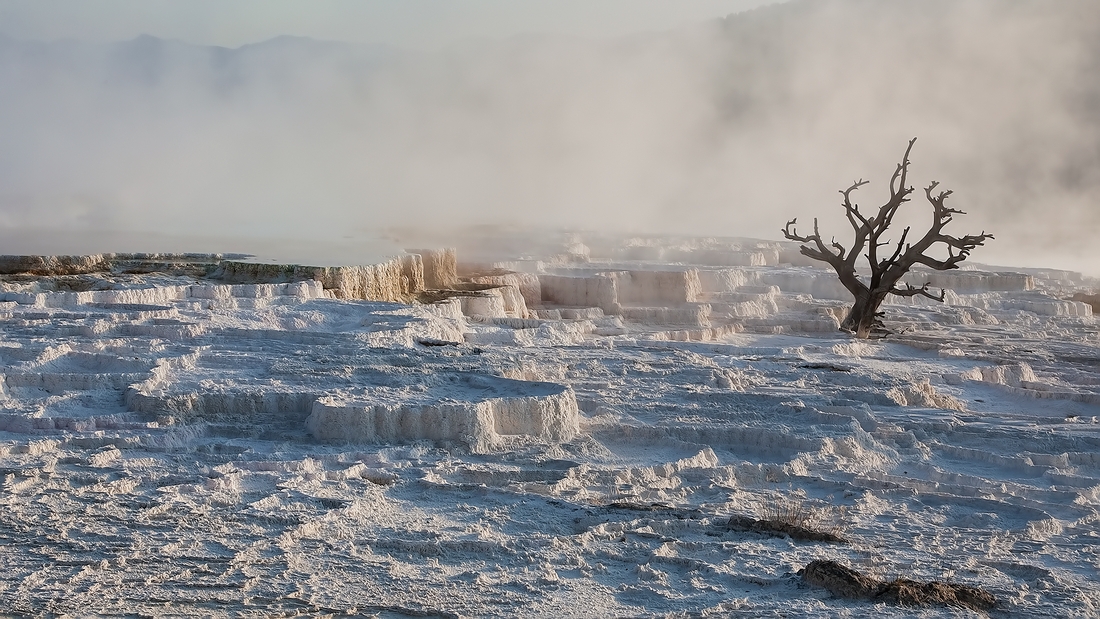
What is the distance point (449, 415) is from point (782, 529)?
1.60 m

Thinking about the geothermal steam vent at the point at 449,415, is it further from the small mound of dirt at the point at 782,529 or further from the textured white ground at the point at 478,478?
the small mound of dirt at the point at 782,529

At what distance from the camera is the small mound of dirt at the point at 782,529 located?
155 inches

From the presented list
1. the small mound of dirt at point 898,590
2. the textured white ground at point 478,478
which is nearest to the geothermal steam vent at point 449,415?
the textured white ground at point 478,478

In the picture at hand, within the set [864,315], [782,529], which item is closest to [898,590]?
[782,529]

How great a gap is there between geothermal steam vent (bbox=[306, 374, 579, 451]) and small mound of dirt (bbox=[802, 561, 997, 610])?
1851 millimetres

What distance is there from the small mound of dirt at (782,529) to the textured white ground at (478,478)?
3.5 inches

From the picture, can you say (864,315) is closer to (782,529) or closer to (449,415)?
A: (449,415)

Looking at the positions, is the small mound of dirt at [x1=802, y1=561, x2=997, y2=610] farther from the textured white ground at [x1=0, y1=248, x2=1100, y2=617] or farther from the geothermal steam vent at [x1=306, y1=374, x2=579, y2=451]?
the geothermal steam vent at [x1=306, y1=374, x2=579, y2=451]

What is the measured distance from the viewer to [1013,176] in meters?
46.2

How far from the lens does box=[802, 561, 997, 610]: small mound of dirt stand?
3346 millimetres

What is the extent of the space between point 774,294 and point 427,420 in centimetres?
861

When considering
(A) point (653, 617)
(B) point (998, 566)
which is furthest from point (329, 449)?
(B) point (998, 566)

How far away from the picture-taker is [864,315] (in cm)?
1096

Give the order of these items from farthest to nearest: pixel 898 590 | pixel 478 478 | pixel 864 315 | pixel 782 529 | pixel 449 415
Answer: pixel 864 315, pixel 449 415, pixel 478 478, pixel 782 529, pixel 898 590
